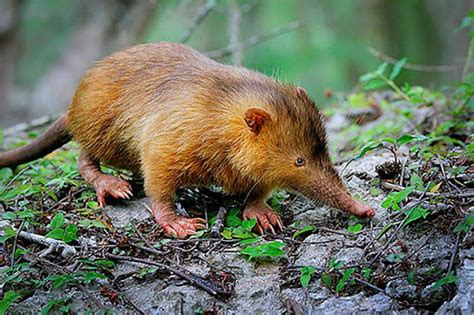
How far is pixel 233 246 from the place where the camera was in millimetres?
3814

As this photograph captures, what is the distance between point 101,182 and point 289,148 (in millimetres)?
1421

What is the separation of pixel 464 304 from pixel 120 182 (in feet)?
8.34

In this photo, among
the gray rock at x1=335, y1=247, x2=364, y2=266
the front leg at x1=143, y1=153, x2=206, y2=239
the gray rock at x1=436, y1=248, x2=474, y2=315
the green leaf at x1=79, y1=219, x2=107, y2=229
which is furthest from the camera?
the front leg at x1=143, y1=153, x2=206, y2=239

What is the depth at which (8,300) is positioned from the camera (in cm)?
327

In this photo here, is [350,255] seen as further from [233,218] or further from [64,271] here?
[64,271]

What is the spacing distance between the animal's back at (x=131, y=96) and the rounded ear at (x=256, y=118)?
46 centimetres

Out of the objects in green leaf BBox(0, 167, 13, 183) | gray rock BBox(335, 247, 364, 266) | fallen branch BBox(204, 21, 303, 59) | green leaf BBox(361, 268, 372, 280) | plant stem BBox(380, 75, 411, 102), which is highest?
fallen branch BBox(204, 21, 303, 59)

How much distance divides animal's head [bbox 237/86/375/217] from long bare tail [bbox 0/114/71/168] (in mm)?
1760

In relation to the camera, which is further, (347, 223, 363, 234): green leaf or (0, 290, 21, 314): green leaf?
(347, 223, 363, 234): green leaf

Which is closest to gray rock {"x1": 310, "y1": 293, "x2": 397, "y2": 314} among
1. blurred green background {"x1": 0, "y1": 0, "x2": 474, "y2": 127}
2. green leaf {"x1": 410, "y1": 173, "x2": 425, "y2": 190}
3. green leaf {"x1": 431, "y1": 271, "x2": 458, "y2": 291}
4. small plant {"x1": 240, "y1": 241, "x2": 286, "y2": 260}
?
green leaf {"x1": 431, "y1": 271, "x2": 458, "y2": 291}

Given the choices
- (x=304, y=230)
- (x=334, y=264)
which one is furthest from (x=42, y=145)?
(x=334, y=264)

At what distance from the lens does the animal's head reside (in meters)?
4.05

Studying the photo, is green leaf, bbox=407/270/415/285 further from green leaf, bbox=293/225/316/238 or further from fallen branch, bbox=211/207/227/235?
fallen branch, bbox=211/207/227/235

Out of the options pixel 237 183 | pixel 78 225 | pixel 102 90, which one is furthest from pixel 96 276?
pixel 102 90
